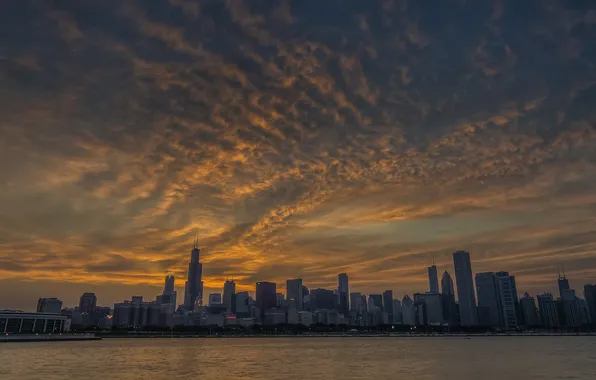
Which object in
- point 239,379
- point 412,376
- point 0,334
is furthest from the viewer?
point 0,334

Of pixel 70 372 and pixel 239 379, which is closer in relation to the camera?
pixel 239 379

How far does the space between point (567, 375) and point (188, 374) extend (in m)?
53.1

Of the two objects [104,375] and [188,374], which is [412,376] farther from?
[104,375]

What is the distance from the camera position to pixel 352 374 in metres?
62.5

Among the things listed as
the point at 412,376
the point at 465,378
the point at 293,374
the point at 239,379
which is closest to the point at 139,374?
the point at 239,379

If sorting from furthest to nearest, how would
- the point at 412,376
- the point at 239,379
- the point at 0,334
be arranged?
1. the point at 0,334
2. the point at 412,376
3. the point at 239,379

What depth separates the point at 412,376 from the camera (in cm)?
6075

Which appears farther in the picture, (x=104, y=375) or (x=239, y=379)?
(x=104, y=375)

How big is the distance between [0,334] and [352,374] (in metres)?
199

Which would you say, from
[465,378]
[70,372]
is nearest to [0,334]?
[70,372]

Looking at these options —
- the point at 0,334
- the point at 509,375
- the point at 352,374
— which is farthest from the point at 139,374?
the point at 0,334

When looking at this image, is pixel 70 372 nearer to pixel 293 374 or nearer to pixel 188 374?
pixel 188 374

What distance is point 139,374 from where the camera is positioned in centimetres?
6219

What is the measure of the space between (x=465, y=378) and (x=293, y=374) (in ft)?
75.9
